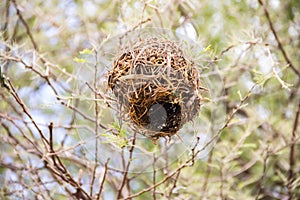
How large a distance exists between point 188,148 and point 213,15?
1386mm

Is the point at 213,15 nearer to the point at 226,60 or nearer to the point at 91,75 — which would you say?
the point at 226,60

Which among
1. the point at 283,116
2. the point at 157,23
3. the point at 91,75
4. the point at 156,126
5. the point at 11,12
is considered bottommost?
the point at 156,126

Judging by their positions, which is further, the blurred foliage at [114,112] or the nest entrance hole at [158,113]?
the blurred foliage at [114,112]

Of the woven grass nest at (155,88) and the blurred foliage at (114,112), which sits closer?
the woven grass nest at (155,88)

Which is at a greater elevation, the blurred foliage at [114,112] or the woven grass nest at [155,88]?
the blurred foliage at [114,112]

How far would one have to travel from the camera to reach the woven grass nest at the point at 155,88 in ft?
4.13

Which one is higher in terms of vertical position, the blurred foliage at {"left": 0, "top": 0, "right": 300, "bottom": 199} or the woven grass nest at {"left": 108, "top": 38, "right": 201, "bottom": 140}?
the blurred foliage at {"left": 0, "top": 0, "right": 300, "bottom": 199}

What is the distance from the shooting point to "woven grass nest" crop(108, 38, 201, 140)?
1259mm

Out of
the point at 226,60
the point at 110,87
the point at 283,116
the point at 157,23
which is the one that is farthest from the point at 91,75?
the point at 283,116

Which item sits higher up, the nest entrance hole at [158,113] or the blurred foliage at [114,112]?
the blurred foliage at [114,112]

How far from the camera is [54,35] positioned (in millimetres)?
2623

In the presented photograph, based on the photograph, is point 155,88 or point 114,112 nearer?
point 155,88

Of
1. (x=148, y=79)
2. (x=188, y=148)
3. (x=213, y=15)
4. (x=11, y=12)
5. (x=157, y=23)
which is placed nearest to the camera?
(x=148, y=79)

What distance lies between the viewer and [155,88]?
49.3 inches
